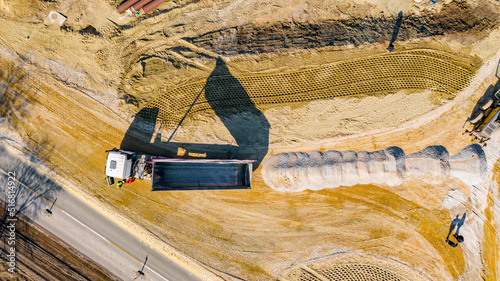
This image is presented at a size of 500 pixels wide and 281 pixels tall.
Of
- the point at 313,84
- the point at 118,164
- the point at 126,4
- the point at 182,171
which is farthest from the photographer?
the point at 313,84

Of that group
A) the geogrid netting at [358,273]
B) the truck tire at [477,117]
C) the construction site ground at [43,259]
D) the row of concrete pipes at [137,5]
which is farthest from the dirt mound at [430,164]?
the construction site ground at [43,259]

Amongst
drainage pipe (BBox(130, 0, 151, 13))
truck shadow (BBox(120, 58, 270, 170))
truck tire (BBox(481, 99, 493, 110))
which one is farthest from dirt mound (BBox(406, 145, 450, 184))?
drainage pipe (BBox(130, 0, 151, 13))

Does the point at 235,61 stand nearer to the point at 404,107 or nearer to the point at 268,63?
the point at 268,63

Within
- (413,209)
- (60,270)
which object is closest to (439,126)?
(413,209)

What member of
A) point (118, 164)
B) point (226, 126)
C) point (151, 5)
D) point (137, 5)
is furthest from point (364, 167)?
point (137, 5)

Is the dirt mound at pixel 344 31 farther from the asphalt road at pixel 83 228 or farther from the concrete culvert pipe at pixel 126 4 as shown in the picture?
the asphalt road at pixel 83 228

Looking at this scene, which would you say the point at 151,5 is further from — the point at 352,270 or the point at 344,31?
the point at 352,270

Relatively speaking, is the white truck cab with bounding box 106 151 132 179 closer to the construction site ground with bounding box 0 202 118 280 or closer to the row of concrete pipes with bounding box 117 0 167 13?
the construction site ground with bounding box 0 202 118 280
